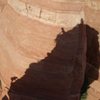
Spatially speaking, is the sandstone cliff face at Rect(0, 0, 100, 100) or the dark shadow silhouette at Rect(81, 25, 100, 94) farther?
the dark shadow silhouette at Rect(81, 25, 100, 94)

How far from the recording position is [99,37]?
1285 cm

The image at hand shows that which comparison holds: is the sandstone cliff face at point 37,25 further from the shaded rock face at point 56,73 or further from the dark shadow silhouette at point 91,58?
the dark shadow silhouette at point 91,58

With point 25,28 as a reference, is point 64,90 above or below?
below

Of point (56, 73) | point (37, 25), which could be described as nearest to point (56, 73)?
point (56, 73)

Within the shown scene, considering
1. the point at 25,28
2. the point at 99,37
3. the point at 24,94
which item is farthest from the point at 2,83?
the point at 99,37

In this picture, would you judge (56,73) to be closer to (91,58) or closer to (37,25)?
(37,25)

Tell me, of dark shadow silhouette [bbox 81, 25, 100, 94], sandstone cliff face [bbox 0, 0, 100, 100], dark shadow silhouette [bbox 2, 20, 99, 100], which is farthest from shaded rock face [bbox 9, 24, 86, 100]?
dark shadow silhouette [bbox 81, 25, 100, 94]

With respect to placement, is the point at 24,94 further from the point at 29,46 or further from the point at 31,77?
the point at 29,46

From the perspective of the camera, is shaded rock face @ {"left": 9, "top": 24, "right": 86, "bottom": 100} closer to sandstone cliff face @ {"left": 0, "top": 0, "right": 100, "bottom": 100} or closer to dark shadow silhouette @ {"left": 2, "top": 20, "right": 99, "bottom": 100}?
dark shadow silhouette @ {"left": 2, "top": 20, "right": 99, "bottom": 100}

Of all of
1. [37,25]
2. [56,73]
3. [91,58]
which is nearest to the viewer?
[56,73]

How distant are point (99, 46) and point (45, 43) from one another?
220 cm

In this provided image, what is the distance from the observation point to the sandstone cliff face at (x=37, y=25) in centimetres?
1209

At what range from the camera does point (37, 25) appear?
12250mm

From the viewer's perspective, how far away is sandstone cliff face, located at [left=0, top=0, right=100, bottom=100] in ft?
39.7
